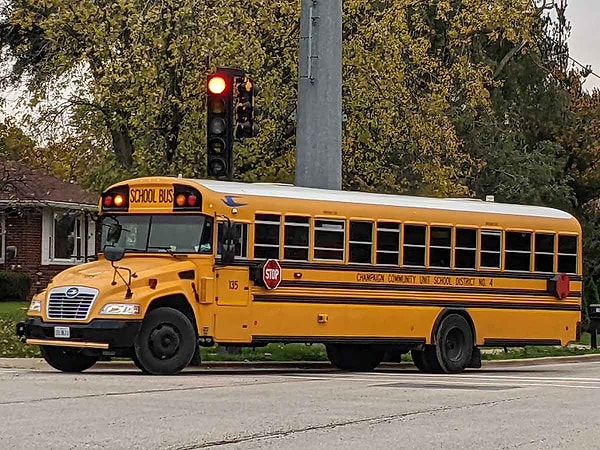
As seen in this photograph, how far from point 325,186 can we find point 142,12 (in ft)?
17.4

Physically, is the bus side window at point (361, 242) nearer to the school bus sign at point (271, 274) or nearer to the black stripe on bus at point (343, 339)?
the black stripe on bus at point (343, 339)

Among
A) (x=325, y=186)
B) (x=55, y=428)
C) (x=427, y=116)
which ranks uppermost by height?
(x=427, y=116)

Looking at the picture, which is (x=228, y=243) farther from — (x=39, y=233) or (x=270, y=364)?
(x=39, y=233)

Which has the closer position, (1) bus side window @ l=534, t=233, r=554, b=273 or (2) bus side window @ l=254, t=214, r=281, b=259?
(2) bus side window @ l=254, t=214, r=281, b=259

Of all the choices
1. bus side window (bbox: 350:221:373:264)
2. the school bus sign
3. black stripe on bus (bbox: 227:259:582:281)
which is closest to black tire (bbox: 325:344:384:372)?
black stripe on bus (bbox: 227:259:582:281)

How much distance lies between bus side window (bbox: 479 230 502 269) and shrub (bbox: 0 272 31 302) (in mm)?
19935

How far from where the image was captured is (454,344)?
71.3ft

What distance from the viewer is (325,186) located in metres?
24.2

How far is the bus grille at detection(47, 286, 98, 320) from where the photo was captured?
1775 centimetres

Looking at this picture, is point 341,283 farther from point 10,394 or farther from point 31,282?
point 31,282

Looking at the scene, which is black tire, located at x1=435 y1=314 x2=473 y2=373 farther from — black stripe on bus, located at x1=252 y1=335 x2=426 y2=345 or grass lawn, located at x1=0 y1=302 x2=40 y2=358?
grass lawn, located at x1=0 y1=302 x2=40 y2=358

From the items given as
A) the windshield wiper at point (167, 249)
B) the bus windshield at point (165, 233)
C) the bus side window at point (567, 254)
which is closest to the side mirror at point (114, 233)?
the bus windshield at point (165, 233)

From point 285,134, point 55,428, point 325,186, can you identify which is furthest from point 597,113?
point 55,428

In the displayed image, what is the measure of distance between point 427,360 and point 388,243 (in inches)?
88.4
